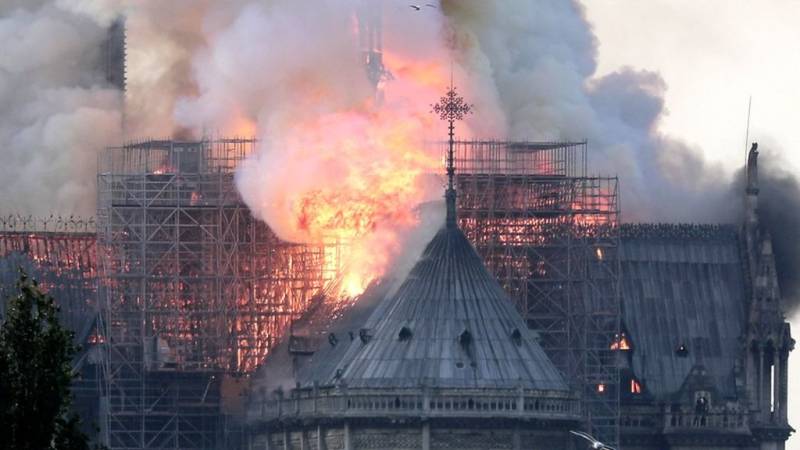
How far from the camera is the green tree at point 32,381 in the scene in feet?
473

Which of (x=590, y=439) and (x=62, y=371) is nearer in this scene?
→ (x=62, y=371)

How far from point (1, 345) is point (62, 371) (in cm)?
218

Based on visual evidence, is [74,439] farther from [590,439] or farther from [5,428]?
[590,439]

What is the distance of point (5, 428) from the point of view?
144 meters

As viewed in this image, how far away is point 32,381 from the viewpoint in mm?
144875

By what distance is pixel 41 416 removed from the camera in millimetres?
144875

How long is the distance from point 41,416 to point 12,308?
3.80 meters

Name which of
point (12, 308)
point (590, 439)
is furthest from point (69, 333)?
point (590, 439)

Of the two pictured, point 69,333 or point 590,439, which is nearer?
point 69,333

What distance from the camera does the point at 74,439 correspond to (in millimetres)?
143625

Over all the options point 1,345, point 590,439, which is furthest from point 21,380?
point 590,439

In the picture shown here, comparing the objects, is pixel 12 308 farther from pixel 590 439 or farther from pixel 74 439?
pixel 590 439

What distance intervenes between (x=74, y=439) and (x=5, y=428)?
2.35 meters

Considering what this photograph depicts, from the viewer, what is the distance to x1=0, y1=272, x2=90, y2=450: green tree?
144m
